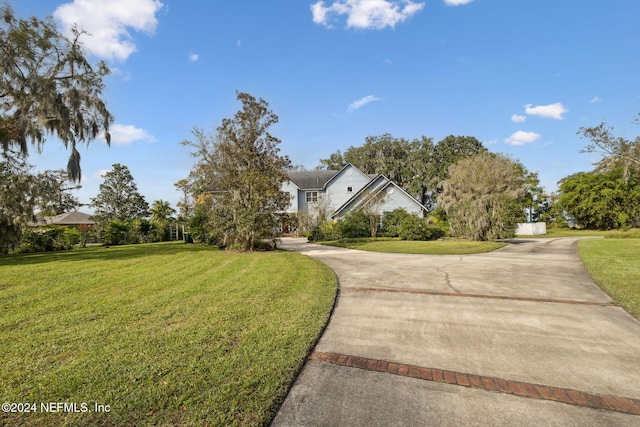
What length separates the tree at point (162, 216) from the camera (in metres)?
25.7

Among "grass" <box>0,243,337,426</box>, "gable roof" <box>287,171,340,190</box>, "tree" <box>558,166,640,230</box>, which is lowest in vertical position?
"grass" <box>0,243,337,426</box>

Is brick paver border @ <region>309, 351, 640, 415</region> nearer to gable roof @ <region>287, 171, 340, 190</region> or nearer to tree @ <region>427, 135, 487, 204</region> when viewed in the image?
gable roof @ <region>287, 171, 340, 190</region>

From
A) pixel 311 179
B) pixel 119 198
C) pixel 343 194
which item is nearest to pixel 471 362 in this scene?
pixel 343 194

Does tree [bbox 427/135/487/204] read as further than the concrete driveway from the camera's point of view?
Yes

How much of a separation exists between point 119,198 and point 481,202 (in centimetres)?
4485

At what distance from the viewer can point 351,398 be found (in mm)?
2494

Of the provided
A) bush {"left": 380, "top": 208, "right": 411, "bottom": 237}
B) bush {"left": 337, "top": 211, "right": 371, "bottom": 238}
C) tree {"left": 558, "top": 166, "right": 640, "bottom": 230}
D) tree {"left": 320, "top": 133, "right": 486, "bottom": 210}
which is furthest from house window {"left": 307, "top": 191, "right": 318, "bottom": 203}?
tree {"left": 558, "top": 166, "right": 640, "bottom": 230}

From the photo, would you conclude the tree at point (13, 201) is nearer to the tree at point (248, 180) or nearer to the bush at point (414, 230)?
the tree at point (248, 180)

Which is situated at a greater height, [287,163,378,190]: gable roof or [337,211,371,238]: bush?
[287,163,378,190]: gable roof

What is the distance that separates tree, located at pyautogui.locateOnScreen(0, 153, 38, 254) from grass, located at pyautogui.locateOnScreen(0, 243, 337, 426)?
29.3 feet

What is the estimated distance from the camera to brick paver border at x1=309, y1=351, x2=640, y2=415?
243 cm

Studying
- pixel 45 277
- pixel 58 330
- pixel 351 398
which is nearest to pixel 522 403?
pixel 351 398

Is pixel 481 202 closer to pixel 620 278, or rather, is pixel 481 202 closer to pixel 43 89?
pixel 620 278

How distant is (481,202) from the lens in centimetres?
1881
